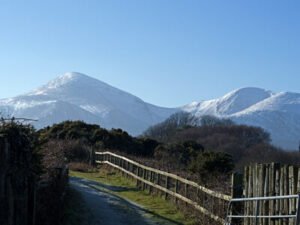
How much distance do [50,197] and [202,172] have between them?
23.1 feet

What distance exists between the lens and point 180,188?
21.8 meters

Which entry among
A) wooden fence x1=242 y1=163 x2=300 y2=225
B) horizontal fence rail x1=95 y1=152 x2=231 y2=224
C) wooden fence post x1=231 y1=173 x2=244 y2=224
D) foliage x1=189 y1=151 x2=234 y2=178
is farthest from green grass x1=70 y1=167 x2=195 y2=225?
wooden fence x1=242 y1=163 x2=300 y2=225

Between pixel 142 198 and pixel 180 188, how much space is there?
3465mm

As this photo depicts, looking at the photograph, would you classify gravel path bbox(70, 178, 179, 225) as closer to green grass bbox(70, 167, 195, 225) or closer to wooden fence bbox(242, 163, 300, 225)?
green grass bbox(70, 167, 195, 225)

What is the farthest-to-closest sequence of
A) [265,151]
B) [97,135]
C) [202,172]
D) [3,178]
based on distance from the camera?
[265,151], [97,135], [202,172], [3,178]

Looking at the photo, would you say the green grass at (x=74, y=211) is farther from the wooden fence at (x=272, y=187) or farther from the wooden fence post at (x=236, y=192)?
the wooden fence at (x=272, y=187)

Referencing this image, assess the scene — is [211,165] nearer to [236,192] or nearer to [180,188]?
[180,188]

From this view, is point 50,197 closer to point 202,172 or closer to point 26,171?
point 26,171

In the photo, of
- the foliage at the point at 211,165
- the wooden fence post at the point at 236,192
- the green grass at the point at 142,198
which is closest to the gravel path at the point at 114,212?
the green grass at the point at 142,198

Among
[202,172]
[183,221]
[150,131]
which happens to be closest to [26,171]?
[183,221]

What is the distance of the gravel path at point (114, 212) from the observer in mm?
18786

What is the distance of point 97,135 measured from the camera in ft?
186

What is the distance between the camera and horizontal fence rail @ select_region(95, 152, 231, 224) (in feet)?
54.5

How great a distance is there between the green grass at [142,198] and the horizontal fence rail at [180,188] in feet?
1.18
